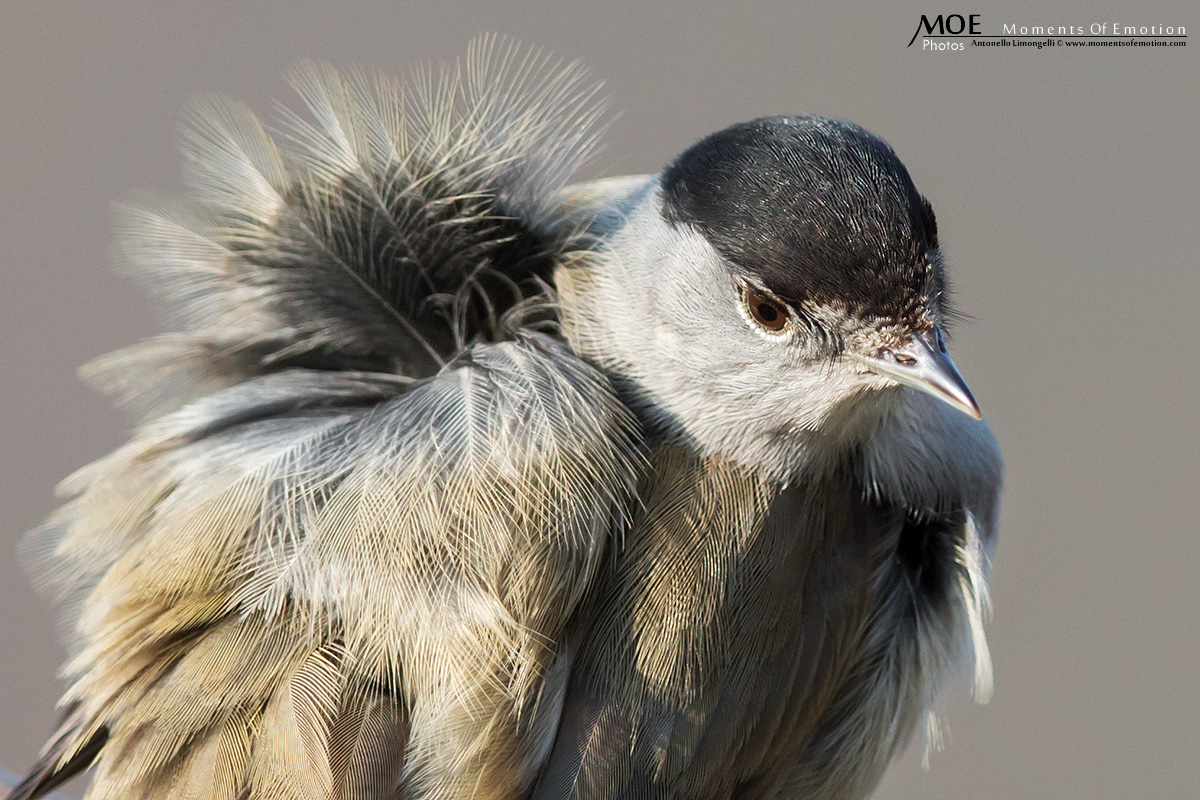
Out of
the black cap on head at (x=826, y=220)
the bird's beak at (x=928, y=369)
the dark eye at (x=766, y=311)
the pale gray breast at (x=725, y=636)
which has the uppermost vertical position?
the black cap on head at (x=826, y=220)

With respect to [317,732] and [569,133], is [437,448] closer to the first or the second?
[317,732]

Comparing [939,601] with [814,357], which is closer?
[814,357]

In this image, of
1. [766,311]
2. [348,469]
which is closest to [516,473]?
[348,469]

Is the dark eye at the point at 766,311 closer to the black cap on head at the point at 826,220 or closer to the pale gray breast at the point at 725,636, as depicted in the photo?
the black cap on head at the point at 826,220

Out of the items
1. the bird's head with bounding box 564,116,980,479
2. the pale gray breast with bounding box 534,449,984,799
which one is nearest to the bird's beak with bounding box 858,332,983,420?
the bird's head with bounding box 564,116,980,479

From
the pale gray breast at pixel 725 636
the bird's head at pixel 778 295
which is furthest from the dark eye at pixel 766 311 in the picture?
the pale gray breast at pixel 725 636

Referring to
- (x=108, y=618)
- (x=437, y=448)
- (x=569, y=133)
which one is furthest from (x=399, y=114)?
(x=108, y=618)

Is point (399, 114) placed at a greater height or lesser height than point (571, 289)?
greater

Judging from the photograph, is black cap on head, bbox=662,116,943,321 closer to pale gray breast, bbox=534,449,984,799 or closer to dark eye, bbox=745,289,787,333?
dark eye, bbox=745,289,787,333
